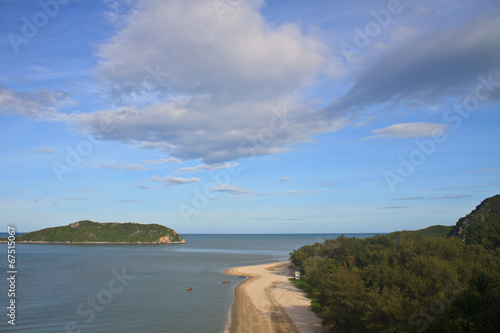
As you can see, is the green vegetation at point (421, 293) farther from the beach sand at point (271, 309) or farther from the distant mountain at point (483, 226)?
the beach sand at point (271, 309)

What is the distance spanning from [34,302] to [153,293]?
1601 centimetres

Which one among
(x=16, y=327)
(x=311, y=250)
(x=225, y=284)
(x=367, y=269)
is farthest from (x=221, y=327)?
(x=311, y=250)

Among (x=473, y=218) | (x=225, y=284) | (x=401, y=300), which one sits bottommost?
(x=225, y=284)

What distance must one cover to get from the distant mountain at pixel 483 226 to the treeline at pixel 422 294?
1089 cm

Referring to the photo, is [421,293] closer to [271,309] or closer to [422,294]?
[422,294]

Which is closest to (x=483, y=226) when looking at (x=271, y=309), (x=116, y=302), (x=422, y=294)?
(x=422, y=294)

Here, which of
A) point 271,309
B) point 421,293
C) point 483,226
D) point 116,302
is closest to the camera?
point 421,293

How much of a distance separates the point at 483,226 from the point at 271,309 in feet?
120

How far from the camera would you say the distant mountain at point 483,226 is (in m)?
45.5

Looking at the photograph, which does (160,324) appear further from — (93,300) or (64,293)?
(64,293)

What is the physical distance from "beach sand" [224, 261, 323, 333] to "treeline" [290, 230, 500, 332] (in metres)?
3.36

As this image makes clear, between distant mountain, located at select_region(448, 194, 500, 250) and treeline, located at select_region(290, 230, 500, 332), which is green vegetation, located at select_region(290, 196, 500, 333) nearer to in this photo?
treeline, located at select_region(290, 230, 500, 332)

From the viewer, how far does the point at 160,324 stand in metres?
34.1

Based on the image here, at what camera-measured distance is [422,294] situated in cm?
2544
